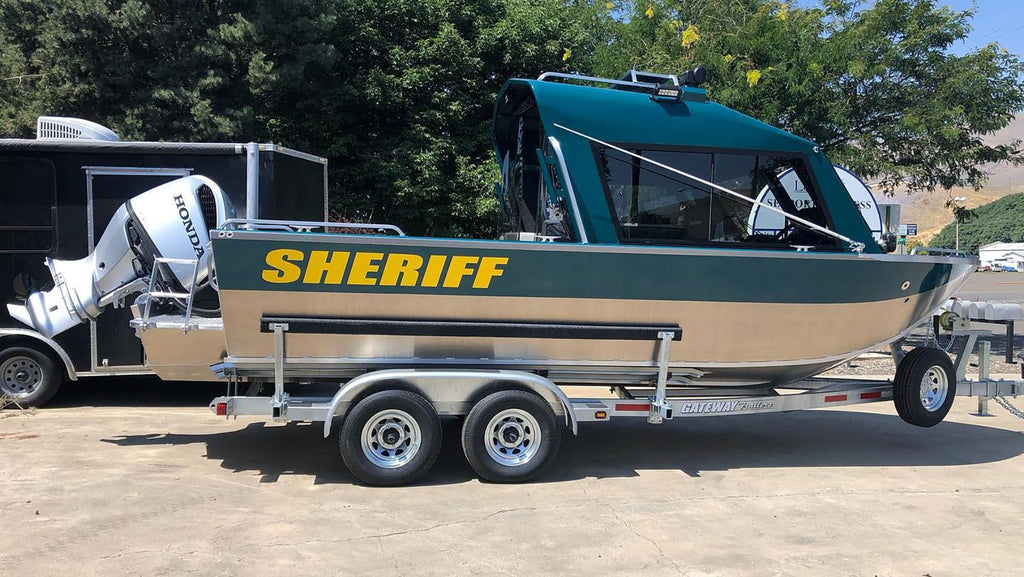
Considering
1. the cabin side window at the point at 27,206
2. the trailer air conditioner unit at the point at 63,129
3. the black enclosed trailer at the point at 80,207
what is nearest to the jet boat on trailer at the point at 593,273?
the black enclosed trailer at the point at 80,207

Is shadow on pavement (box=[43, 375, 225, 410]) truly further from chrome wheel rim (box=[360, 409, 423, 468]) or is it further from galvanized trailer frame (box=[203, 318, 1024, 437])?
chrome wheel rim (box=[360, 409, 423, 468])

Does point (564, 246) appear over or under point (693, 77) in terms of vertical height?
under

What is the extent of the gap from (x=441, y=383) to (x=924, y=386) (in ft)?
13.9

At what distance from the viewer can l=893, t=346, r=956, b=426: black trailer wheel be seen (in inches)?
256

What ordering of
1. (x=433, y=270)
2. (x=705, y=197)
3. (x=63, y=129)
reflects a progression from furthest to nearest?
(x=63, y=129)
(x=705, y=197)
(x=433, y=270)

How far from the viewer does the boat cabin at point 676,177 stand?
19.2 ft

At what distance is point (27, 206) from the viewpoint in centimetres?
781

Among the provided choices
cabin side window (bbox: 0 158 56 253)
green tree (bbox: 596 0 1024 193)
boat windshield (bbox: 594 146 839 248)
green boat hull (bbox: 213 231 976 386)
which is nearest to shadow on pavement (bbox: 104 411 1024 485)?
green boat hull (bbox: 213 231 976 386)

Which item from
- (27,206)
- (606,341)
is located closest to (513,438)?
(606,341)

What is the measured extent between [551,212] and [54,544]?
13.2ft

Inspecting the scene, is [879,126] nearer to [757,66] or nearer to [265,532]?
[757,66]

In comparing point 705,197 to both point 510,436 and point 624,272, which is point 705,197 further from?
point 510,436

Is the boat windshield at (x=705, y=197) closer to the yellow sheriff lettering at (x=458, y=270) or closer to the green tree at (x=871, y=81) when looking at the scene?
the yellow sheriff lettering at (x=458, y=270)

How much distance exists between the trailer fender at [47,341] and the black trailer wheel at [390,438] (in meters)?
4.10
